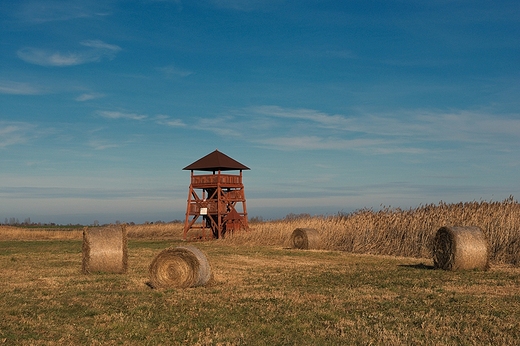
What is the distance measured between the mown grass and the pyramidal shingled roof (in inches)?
1280

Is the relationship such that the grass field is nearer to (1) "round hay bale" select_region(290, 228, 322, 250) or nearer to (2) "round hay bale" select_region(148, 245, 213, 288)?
(2) "round hay bale" select_region(148, 245, 213, 288)

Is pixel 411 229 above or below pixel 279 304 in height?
above

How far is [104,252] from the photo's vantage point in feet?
66.0

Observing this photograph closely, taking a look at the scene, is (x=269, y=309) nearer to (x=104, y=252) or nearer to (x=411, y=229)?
(x=104, y=252)

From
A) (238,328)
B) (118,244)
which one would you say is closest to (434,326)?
(238,328)

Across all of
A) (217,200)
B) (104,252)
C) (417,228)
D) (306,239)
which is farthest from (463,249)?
(217,200)

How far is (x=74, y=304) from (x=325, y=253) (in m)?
19.6

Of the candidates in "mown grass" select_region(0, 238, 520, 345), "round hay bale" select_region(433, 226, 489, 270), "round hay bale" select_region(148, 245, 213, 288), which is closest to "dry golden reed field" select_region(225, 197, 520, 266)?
"round hay bale" select_region(433, 226, 489, 270)

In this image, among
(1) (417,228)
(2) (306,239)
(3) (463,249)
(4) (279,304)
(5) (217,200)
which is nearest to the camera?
(4) (279,304)

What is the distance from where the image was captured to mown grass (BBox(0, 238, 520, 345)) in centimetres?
1023

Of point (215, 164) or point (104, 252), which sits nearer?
point (104, 252)

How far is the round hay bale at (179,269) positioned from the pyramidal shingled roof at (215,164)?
35.6 metres

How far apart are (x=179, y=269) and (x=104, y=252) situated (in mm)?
4775

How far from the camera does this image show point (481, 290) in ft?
51.7
